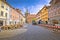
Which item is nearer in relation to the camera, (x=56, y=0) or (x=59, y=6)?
(x=59, y=6)

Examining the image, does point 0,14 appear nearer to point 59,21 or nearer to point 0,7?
point 0,7

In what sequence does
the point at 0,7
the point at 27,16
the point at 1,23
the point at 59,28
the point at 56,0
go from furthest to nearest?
1. the point at 27,16
2. the point at 56,0
3. the point at 1,23
4. the point at 0,7
5. the point at 59,28

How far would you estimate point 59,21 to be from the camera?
4316 centimetres

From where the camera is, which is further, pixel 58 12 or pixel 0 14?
pixel 58 12

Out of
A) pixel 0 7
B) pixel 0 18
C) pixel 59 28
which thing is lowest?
pixel 59 28

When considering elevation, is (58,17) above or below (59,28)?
above

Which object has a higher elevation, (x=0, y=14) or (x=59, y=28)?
(x=0, y=14)

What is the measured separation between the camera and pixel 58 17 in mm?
44281

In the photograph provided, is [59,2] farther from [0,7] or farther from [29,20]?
[29,20]

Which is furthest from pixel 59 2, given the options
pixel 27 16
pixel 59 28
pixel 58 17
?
pixel 27 16

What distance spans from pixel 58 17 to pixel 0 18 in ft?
62.6

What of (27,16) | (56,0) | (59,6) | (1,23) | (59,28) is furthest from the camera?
(27,16)

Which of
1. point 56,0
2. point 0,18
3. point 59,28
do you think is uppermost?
point 56,0

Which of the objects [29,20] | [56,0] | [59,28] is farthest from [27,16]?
[59,28]
